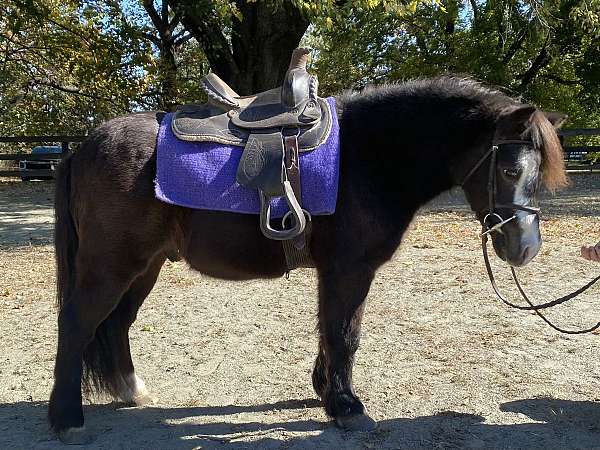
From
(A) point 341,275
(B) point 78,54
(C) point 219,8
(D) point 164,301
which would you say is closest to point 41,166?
(B) point 78,54

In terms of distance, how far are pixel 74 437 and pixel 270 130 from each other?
2035mm

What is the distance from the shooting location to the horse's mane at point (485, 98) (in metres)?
2.80

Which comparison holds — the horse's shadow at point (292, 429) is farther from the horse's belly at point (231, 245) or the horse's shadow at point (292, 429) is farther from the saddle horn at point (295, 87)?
the saddle horn at point (295, 87)

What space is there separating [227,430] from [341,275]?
3.75 feet

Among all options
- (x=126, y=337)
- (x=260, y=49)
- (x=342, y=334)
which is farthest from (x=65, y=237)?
(x=260, y=49)

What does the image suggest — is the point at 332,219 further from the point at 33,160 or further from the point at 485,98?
the point at 33,160

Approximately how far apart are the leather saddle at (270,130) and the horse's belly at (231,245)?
0.52 feet

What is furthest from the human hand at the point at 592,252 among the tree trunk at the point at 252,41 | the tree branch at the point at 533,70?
the tree branch at the point at 533,70

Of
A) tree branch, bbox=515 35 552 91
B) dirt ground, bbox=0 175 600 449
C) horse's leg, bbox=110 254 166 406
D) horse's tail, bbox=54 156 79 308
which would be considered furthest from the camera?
tree branch, bbox=515 35 552 91

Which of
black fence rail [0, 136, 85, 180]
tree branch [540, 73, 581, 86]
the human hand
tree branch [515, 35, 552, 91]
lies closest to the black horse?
the human hand

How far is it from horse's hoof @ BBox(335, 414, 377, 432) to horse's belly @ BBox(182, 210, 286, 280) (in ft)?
3.06

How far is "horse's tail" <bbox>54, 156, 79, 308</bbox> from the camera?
3.39 m

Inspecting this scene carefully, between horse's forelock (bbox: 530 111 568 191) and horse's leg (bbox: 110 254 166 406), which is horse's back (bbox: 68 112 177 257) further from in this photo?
horse's forelock (bbox: 530 111 568 191)

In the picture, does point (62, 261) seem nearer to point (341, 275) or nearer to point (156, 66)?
point (341, 275)
